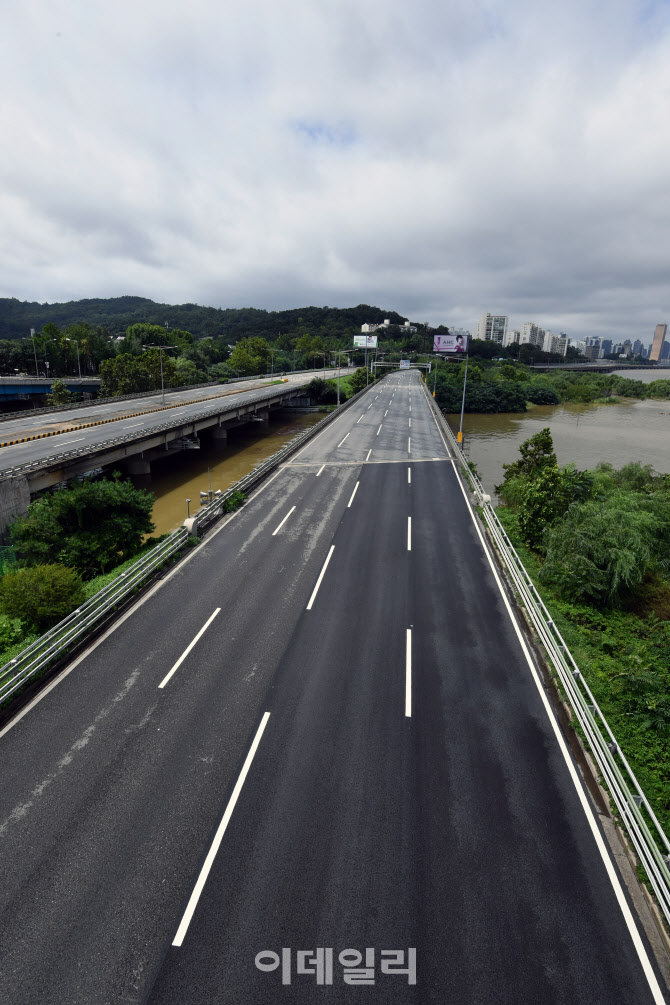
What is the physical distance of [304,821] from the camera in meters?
10.0

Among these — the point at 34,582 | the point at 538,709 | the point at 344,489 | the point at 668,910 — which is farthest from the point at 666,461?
the point at 34,582

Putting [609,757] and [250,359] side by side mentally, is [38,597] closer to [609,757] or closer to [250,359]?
[609,757]

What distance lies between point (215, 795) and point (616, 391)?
567 feet

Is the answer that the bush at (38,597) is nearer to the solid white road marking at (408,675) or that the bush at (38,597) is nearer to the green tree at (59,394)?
the solid white road marking at (408,675)

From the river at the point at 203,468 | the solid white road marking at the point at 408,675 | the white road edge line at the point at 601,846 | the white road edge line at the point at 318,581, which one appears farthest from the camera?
the river at the point at 203,468

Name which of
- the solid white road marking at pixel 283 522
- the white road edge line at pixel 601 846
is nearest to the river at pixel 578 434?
the solid white road marking at pixel 283 522

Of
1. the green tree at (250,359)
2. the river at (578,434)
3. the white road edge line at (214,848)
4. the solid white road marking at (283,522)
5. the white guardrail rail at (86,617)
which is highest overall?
the green tree at (250,359)

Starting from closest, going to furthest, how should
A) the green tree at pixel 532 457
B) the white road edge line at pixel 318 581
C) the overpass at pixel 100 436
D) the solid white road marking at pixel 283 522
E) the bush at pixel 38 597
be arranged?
the bush at pixel 38 597
the white road edge line at pixel 318 581
the solid white road marking at pixel 283 522
the overpass at pixel 100 436
the green tree at pixel 532 457

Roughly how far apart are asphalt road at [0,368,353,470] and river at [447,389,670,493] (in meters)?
33.7

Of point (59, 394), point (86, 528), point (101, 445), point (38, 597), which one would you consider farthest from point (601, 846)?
point (59, 394)

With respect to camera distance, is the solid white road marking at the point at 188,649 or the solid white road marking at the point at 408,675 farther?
the solid white road marking at the point at 188,649

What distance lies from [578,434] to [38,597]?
3162 inches

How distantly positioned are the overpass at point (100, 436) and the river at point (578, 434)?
30672mm

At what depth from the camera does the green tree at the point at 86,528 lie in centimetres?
2212
